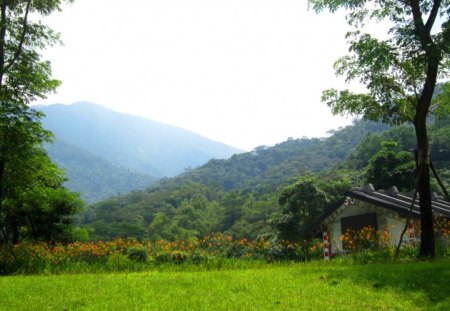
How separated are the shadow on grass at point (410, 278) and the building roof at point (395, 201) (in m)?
10.4

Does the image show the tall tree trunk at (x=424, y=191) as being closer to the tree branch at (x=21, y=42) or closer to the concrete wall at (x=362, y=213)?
the concrete wall at (x=362, y=213)

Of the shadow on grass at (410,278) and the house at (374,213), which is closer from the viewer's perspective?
the shadow on grass at (410,278)

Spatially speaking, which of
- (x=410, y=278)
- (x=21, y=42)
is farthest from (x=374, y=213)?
(x=21, y=42)

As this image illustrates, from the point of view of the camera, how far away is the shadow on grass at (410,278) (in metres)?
7.99

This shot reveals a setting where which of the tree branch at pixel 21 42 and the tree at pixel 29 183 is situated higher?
the tree branch at pixel 21 42

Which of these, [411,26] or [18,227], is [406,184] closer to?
[411,26]

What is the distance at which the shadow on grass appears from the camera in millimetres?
7992

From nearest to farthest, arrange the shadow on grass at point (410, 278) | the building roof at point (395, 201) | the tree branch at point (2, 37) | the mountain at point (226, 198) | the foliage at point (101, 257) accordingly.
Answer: the shadow on grass at point (410, 278) < the foliage at point (101, 257) < the tree branch at point (2, 37) < the building roof at point (395, 201) < the mountain at point (226, 198)

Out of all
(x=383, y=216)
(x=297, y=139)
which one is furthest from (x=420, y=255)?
(x=297, y=139)

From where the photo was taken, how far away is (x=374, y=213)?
924 inches

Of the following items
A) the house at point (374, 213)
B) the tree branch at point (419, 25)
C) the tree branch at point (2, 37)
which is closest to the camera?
the tree branch at point (419, 25)

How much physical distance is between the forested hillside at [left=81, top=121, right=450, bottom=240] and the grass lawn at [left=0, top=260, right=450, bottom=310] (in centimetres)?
2150

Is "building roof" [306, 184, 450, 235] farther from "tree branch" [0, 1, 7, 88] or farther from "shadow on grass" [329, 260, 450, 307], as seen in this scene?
"tree branch" [0, 1, 7, 88]

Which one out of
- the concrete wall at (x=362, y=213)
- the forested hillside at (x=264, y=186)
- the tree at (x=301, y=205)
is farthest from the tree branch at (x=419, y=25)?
the tree at (x=301, y=205)
